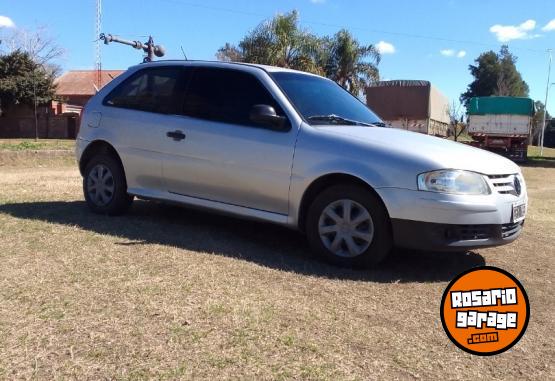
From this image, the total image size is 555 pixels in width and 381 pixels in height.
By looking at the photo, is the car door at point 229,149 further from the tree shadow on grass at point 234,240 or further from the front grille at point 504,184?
the front grille at point 504,184

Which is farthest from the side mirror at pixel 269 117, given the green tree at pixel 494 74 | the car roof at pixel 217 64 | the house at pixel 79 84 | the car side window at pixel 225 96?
the green tree at pixel 494 74

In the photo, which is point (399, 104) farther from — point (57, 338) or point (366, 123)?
point (57, 338)

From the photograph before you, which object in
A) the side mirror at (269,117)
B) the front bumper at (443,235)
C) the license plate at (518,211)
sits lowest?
the front bumper at (443,235)

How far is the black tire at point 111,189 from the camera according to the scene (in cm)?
612

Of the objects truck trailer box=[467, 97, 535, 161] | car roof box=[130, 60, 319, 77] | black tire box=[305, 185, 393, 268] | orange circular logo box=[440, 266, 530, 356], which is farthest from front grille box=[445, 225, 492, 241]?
truck trailer box=[467, 97, 535, 161]

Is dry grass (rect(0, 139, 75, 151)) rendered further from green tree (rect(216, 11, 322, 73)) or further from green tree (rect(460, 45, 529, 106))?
green tree (rect(460, 45, 529, 106))

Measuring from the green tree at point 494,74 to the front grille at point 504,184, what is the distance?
63.1 meters

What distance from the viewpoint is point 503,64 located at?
2544 inches

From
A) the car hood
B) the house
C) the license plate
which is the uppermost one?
the house

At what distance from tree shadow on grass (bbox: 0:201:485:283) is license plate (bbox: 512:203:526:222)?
62cm

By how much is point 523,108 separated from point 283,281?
961 inches

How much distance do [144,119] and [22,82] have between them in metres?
37.0

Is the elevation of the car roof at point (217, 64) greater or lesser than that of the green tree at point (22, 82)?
lesser

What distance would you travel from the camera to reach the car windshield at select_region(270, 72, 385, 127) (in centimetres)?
512
